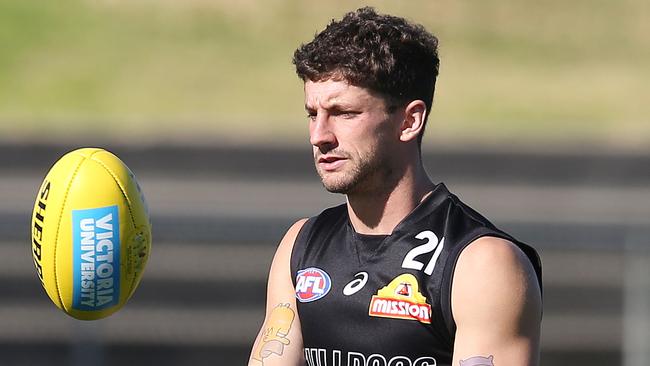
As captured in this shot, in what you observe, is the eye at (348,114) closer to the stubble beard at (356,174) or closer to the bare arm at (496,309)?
the stubble beard at (356,174)

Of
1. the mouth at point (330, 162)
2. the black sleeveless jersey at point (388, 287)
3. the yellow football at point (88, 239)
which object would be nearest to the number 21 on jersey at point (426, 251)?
the black sleeveless jersey at point (388, 287)

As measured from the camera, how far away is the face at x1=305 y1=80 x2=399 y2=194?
11.9 ft

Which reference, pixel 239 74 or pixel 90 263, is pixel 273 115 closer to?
pixel 239 74

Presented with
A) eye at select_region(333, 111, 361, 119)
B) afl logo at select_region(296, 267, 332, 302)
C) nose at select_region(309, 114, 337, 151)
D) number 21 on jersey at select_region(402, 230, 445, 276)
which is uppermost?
eye at select_region(333, 111, 361, 119)

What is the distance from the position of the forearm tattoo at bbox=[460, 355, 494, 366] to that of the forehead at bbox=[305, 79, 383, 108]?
33.1 inches

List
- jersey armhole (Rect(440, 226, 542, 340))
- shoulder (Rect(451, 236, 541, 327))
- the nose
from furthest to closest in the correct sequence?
the nose, jersey armhole (Rect(440, 226, 542, 340)), shoulder (Rect(451, 236, 541, 327))

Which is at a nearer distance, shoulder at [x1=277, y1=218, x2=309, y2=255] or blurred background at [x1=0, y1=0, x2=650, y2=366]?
shoulder at [x1=277, y1=218, x2=309, y2=255]

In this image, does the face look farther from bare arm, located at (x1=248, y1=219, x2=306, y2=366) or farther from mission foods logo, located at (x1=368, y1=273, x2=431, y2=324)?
bare arm, located at (x1=248, y1=219, x2=306, y2=366)

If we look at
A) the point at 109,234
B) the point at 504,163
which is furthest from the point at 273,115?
the point at 109,234

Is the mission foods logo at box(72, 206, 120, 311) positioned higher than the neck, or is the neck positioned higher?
the neck

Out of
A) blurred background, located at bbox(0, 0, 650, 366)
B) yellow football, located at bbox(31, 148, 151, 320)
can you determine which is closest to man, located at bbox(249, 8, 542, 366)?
yellow football, located at bbox(31, 148, 151, 320)

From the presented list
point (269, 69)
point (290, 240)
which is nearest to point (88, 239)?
point (290, 240)

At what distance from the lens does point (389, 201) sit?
12.5 ft

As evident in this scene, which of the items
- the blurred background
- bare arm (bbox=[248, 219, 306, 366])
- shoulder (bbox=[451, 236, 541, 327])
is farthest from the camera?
the blurred background
